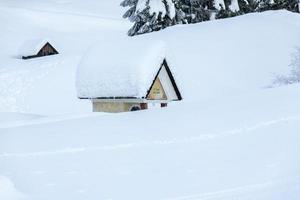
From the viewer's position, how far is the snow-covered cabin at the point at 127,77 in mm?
12216

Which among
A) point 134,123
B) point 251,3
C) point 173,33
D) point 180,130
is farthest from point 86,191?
point 251,3

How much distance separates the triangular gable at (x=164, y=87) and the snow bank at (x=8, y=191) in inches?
280

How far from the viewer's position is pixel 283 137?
759 centimetres

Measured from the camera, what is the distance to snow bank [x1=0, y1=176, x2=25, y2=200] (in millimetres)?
5242

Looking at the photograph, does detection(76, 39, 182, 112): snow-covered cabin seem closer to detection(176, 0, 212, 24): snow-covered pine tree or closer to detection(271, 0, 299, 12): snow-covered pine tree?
detection(176, 0, 212, 24): snow-covered pine tree

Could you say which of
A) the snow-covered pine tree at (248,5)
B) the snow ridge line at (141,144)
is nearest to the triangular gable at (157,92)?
the snow ridge line at (141,144)

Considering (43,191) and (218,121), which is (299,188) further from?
(218,121)

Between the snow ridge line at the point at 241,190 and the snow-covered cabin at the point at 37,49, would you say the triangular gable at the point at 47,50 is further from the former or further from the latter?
the snow ridge line at the point at 241,190

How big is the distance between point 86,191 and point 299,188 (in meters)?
2.20

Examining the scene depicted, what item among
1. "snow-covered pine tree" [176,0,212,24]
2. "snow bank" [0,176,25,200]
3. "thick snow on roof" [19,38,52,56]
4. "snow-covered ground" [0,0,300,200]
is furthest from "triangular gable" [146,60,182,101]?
"thick snow on roof" [19,38,52,56]

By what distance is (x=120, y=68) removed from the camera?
12625 mm

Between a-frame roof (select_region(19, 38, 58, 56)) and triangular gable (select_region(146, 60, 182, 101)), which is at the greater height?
a-frame roof (select_region(19, 38, 58, 56))

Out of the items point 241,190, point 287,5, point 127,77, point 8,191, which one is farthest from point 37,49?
point 241,190

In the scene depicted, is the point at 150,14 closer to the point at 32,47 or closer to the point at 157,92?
the point at 157,92
